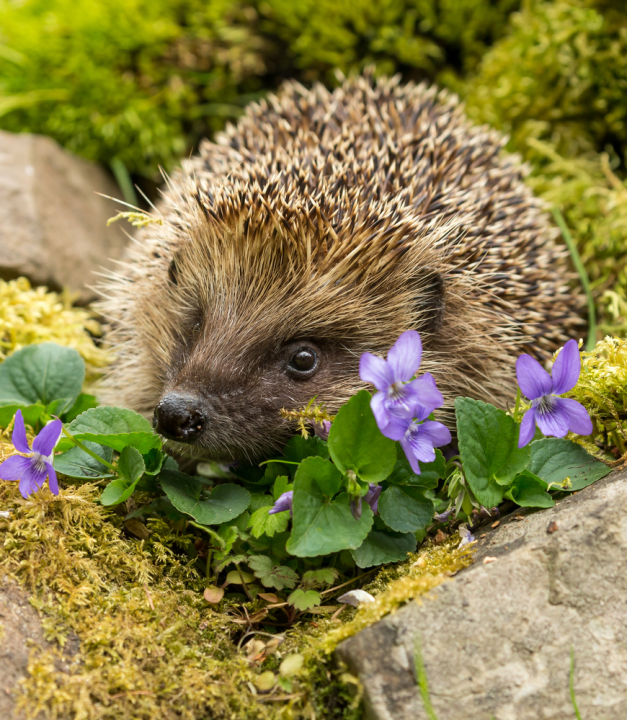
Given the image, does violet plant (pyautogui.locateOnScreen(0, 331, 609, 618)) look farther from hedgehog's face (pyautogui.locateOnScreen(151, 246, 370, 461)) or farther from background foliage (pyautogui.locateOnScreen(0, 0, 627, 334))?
background foliage (pyautogui.locateOnScreen(0, 0, 627, 334))

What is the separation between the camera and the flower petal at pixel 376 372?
155 centimetres

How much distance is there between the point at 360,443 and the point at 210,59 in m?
3.10

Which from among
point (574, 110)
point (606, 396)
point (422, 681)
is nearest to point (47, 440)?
point (422, 681)

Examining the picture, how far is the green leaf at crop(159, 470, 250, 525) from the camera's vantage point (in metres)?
1.75

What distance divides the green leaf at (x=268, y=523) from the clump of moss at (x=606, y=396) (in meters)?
0.87

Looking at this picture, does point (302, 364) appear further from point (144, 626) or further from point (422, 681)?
point (422, 681)

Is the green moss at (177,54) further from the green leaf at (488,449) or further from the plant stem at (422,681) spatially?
→ the plant stem at (422,681)

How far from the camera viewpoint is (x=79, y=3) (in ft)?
12.7

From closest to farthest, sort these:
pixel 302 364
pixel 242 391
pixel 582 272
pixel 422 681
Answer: pixel 422 681, pixel 242 391, pixel 302 364, pixel 582 272

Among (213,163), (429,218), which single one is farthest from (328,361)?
(213,163)

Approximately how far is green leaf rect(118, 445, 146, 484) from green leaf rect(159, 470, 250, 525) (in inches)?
3.3

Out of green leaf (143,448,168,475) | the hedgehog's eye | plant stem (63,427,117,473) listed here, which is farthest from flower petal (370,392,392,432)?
plant stem (63,427,117,473)

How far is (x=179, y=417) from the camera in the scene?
1.85 metres

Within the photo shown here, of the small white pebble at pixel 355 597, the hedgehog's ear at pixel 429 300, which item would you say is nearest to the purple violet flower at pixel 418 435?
the small white pebble at pixel 355 597
